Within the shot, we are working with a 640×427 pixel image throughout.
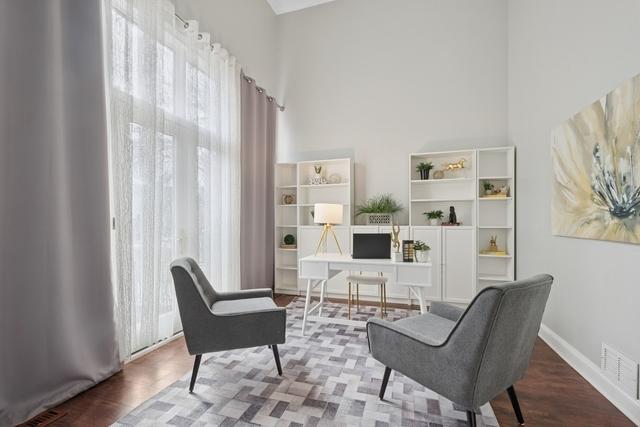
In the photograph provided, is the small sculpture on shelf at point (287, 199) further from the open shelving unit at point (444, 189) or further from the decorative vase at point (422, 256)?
the decorative vase at point (422, 256)

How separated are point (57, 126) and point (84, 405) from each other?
5.53 feet

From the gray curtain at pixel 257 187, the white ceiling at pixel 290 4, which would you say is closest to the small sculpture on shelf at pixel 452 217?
the gray curtain at pixel 257 187

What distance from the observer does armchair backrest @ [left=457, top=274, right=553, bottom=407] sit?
1308 mm

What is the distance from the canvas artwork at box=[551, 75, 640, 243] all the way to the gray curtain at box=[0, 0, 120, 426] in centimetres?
326

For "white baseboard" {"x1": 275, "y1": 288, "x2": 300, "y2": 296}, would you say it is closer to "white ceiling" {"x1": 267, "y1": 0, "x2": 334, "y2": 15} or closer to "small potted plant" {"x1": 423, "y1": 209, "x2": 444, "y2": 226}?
"small potted plant" {"x1": 423, "y1": 209, "x2": 444, "y2": 226}

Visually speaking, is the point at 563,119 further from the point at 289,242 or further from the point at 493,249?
the point at 289,242

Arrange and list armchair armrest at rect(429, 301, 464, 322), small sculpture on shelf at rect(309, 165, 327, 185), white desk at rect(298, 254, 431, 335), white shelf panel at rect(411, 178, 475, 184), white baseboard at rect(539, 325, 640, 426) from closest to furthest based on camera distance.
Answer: white baseboard at rect(539, 325, 640, 426) < armchair armrest at rect(429, 301, 464, 322) < white desk at rect(298, 254, 431, 335) < white shelf panel at rect(411, 178, 475, 184) < small sculpture on shelf at rect(309, 165, 327, 185)

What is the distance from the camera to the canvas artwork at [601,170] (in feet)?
5.62

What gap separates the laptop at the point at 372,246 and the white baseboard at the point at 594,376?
1.57 metres

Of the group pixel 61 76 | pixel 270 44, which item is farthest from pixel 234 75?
pixel 61 76

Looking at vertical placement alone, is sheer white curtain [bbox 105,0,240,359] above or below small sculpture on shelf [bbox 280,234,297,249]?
above

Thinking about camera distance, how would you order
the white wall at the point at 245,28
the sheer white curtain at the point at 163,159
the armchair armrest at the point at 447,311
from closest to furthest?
the armchair armrest at the point at 447,311 → the sheer white curtain at the point at 163,159 → the white wall at the point at 245,28

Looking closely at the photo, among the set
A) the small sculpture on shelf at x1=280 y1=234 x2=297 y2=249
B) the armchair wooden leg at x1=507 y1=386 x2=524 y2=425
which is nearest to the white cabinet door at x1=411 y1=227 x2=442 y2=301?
the small sculpture on shelf at x1=280 y1=234 x2=297 y2=249

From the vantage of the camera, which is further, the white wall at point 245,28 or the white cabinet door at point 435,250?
the white cabinet door at point 435,250
